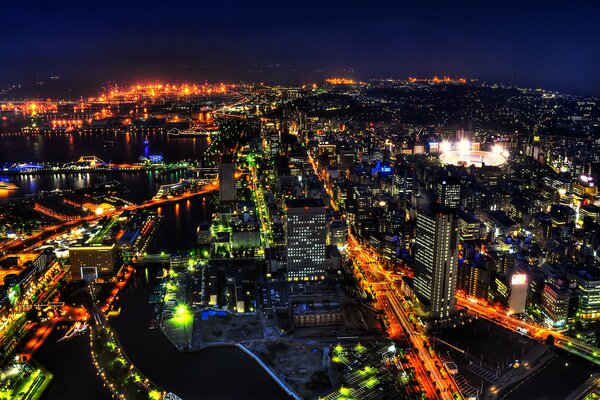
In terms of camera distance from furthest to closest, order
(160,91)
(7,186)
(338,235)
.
Result: (160,91) < (7,186) < (338,235)

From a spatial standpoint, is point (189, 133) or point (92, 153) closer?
point (92, 153)

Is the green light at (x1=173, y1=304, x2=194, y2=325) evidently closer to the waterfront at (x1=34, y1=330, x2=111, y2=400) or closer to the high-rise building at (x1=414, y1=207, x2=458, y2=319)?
the waterfront at (x1=34, y1=330, x2=111, y2=400)

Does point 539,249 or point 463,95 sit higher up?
point 463,95

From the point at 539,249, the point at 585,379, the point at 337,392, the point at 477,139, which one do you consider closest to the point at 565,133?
the point at 477,139

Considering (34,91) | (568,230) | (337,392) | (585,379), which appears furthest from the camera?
(34,91)

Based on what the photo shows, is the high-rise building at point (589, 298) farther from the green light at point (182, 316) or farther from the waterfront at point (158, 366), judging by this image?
the green light at point (182, 316)

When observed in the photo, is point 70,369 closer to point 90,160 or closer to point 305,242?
point 305,242

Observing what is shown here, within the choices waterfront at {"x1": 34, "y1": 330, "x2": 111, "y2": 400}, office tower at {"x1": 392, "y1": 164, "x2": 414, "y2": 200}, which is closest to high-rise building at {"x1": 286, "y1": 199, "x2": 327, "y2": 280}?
waterfront at {"x1": 34, "y1": 330, "x2": 111, "y2": 400}

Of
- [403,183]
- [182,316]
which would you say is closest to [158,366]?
[182,316]

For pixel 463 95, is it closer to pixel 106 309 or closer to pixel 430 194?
pixel 430 194
